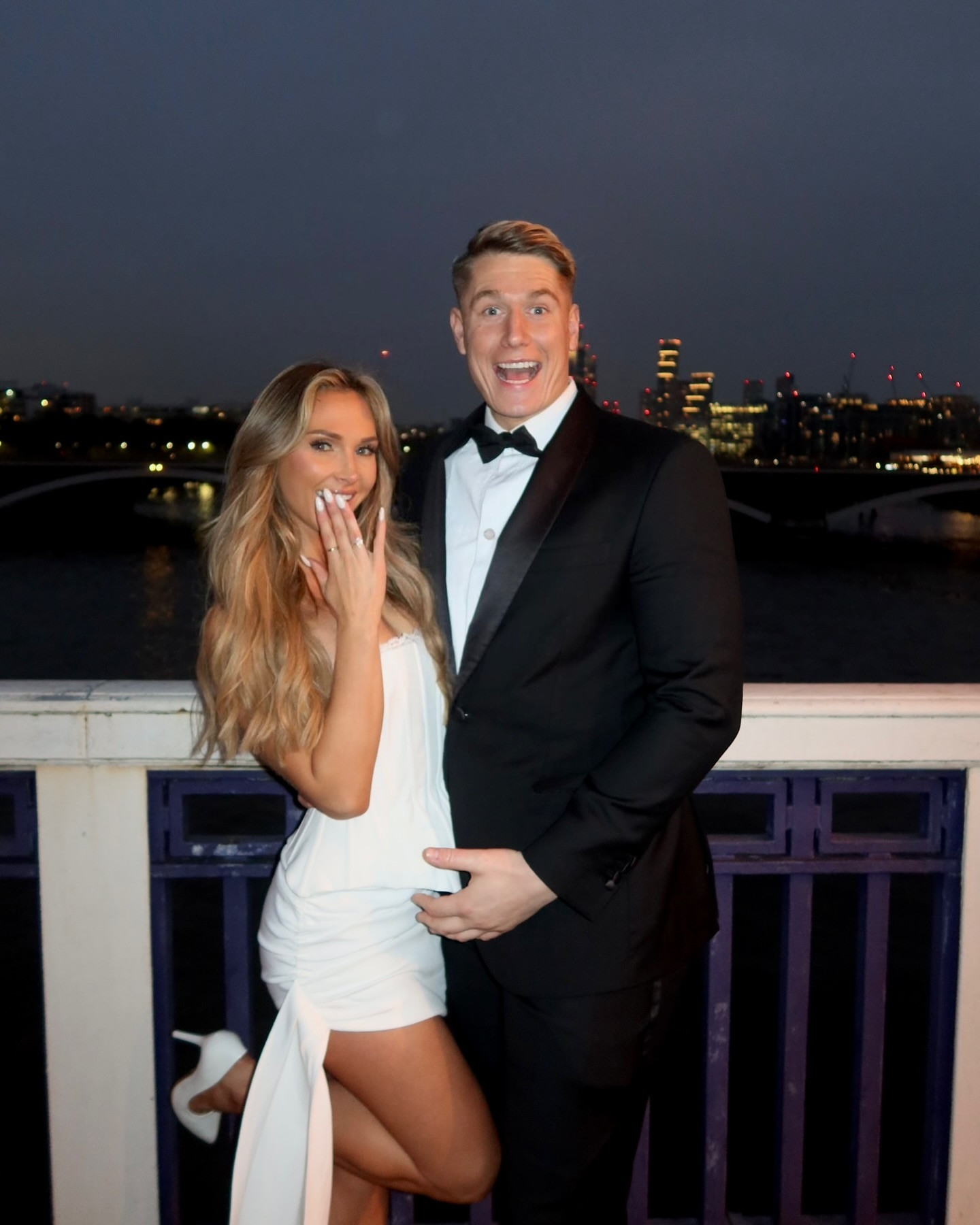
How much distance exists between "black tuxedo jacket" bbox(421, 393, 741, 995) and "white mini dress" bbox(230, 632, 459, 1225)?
142 millimetres

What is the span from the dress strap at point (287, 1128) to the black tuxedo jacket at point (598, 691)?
14.1 inches

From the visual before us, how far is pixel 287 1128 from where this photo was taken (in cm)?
183

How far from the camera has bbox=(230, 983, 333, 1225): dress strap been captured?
5.94 feet

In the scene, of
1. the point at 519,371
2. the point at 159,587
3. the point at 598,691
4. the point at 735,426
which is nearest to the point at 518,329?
the point at 519,371

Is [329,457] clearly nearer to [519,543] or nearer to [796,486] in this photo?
[519,543]

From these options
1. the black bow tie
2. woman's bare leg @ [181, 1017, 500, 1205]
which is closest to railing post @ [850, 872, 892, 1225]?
woman's bare leg @ [181, 1017, 500, 1205]

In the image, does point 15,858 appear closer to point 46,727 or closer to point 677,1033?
point 46,727

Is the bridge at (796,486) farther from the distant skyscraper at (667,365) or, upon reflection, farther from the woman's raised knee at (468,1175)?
the distant skyscraper at (667,365)

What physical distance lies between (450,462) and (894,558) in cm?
5987

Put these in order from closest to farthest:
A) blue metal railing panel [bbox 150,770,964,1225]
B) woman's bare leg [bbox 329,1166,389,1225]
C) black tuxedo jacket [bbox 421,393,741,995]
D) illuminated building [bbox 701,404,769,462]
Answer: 1. black tuxedo jacket [bbox 421,393,741,995]
2. woman's bare leg [bbox 329,1166,389,1225]
3. blue metal railing panel [bbox 150,770,964,1225]
4. illuminated building [bbox 701,404,769,462]

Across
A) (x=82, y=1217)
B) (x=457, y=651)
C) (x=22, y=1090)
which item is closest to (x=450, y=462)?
(x=457, y=651)

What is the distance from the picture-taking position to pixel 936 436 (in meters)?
93.7

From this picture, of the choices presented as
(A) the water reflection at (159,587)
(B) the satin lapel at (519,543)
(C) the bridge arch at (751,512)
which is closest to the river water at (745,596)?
(A) the water reflection at (159,587)

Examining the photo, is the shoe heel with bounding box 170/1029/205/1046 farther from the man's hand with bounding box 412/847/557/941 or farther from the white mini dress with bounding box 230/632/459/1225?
the man's hand with bounding box 412/847/557/941
